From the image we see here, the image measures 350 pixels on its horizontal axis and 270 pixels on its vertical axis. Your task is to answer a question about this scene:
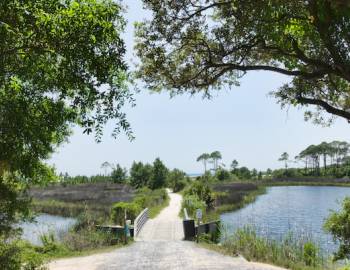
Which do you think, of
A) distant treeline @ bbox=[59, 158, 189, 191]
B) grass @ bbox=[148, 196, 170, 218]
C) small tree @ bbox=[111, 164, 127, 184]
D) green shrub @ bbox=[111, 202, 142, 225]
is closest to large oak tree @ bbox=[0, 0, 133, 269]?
green shrub @ bbox=[111, 202, 142, 225]

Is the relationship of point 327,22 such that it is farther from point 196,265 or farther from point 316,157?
point 316,157

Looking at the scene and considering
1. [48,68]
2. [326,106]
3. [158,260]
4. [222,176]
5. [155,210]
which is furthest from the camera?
[222,176]

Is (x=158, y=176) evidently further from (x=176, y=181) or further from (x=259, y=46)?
(x=259, y=46)

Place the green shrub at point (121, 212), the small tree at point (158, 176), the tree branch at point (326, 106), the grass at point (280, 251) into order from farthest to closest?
the small tree at point (158, 176) → the green shrub at point (121, 212) → the grass at point (280, 251) → the tree branch at point (326, 106)

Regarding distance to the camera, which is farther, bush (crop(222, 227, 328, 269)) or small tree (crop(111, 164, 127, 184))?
small tree (crop(111, 164, 127, 184))

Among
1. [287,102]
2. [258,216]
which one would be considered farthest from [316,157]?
[287,102]

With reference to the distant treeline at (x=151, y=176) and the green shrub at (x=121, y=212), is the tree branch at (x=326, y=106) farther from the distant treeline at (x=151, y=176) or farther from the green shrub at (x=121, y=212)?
the distant treeline at (x=151, y=176)

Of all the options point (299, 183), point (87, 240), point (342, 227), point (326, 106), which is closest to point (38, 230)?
point (87, 240)

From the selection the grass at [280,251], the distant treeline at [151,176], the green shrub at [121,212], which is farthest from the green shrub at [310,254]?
the distant treeline at [151,176]

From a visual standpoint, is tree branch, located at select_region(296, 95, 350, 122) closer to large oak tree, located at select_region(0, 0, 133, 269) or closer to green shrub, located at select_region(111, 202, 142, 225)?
large oak tree, located at select_region(0, 0, 133, 269)

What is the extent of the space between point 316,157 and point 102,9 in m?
115

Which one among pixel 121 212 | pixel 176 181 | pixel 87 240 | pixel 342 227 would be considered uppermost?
pixel 342 227

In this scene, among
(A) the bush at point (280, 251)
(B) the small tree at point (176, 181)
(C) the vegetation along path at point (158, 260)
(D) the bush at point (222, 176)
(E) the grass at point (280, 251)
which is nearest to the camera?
(C) the vegetation along path at point (158, 260)

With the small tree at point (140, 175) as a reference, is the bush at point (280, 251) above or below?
below
